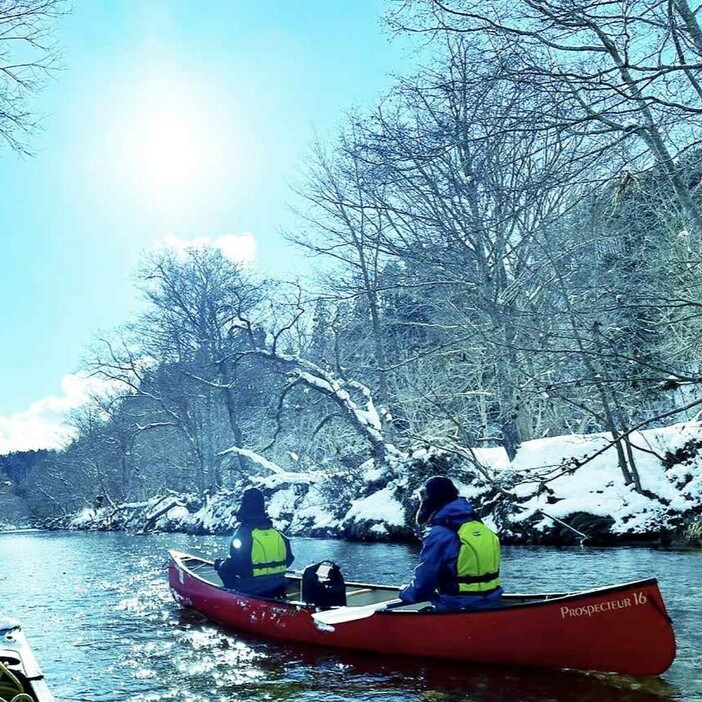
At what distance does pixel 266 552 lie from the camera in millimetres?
9133

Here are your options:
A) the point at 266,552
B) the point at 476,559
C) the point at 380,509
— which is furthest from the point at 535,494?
the point at 476,559

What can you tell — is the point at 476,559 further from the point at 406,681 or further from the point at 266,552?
the point at 266,552

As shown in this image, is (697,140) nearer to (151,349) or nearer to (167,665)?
(167,665)

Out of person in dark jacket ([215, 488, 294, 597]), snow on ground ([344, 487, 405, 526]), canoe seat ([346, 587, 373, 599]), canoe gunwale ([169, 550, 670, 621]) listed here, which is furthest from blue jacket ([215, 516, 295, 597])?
snow on ground ([344, 487, 405, 526])

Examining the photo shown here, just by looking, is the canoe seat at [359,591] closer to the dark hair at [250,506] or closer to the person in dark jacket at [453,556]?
the dark hair at [250,506]

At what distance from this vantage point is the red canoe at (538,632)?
18.5 feet

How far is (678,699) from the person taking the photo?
17.8 ft

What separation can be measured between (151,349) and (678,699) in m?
30.6

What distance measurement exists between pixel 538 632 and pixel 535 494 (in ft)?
31.5

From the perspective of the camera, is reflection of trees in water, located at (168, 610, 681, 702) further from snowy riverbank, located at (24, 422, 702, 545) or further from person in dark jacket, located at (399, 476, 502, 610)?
snowy riverbank, located at (24, 422, 702, 545)

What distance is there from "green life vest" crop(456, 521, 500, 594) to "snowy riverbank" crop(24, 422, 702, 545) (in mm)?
1964

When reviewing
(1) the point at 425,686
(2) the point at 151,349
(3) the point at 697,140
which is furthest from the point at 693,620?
(2) the point at 151,349

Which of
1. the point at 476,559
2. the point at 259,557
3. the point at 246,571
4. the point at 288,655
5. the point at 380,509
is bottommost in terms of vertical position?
the point at 288,655

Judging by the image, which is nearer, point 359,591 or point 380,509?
point 359,591
